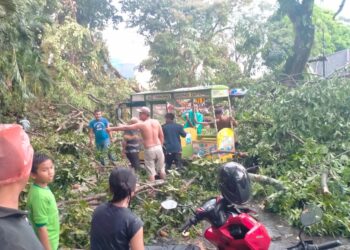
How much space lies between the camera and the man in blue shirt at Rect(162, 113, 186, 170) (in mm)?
8109

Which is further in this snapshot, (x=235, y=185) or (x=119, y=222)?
(x=235, y=185)

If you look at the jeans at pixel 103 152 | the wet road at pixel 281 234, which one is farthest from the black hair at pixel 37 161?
the jeans at pixel 103 152

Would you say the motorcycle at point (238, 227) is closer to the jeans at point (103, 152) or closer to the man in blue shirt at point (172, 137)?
the man in blue shirt at point (172, 137)

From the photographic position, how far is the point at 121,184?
8.11 feet

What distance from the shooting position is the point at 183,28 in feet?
76.8

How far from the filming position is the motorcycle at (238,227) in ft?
7.62

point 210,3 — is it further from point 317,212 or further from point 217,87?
point 317,212

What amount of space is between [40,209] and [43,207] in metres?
0.03

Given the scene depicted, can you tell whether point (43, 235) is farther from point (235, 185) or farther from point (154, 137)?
point (154, 137)

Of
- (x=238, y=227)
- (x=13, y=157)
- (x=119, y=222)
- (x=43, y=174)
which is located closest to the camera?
(x=13, y=157)

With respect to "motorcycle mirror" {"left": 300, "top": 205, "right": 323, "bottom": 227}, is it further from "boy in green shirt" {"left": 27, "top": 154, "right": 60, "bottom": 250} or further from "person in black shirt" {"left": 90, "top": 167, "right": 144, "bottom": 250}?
"boy in green shirt" {"left": 27, "top": 154, "right": 60, "bottom": 250}

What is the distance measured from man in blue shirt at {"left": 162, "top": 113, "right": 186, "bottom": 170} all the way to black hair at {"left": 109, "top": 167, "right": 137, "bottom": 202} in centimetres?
559

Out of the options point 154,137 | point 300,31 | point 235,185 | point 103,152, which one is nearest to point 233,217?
point 235,185

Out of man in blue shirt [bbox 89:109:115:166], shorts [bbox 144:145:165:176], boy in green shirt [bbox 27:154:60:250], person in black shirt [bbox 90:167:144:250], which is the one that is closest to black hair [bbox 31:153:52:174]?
boy in green shirt [bbox 27:154:60:250]
